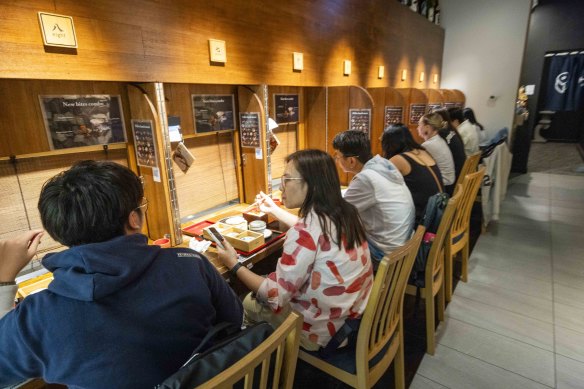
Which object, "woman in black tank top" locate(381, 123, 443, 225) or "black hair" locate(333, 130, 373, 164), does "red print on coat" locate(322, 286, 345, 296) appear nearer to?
"black hair" locate(333, 130, 373, 164)

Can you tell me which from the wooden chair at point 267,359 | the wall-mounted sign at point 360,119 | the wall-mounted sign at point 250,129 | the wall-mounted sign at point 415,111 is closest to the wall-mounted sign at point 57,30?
the wall-mounted sign at point 250,129

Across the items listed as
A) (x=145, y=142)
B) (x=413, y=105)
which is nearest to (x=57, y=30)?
(x=145, y=142)

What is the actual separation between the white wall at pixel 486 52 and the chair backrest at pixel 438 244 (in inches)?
193

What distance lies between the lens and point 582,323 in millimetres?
2129

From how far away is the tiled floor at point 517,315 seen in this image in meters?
1.76

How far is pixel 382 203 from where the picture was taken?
180 cm

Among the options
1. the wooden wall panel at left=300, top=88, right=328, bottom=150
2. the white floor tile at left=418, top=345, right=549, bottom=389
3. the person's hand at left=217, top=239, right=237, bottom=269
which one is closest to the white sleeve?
the person's hand at left=217, top=239, right=237, bottom=269

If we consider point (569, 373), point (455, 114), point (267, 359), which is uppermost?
point (455, 114)

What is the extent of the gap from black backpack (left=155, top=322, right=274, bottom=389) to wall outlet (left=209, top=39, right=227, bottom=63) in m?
1.55

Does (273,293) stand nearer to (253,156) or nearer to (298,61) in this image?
(253,156)

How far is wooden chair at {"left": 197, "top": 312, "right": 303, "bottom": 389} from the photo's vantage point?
622 millimetres

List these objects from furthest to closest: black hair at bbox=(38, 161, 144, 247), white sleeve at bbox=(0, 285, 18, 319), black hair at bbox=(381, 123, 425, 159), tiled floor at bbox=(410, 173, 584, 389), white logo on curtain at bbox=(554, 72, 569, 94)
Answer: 1. white logo on curtain at bbox=(554, 72, 569, 94)
2. black hair at bbox=(381, 123, 425, 159)
3. tiled floor at bbox=(410, 173, 584, 389)
4. white sleeve at bbox=(0, 285, 18, 319)
5. black hair at bbox=(38, 161, 144, 247)

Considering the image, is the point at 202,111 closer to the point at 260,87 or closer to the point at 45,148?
the point at 260,87

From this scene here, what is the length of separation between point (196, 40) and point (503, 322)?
8.42 ft
